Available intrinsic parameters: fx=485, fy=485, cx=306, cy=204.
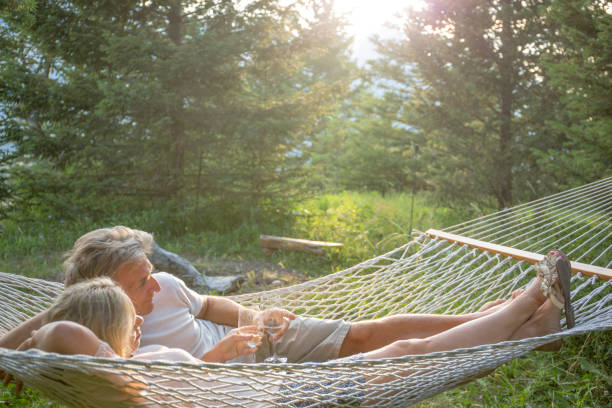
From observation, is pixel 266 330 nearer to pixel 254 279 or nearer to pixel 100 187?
pixel 254 279

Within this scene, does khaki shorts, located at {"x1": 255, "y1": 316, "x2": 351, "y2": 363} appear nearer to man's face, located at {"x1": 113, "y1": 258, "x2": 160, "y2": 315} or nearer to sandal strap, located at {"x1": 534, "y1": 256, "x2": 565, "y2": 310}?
man's face, located at {"x1": 113, "y1": 258, "x2": 160, "y2": 315}

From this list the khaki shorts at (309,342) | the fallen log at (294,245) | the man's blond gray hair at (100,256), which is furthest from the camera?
the fallen log at (294,245)

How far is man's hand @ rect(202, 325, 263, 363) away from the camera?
4.73 feet

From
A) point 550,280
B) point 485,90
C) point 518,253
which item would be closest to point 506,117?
point 485,90

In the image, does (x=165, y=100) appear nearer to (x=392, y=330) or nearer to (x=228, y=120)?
(x=228, y=120)

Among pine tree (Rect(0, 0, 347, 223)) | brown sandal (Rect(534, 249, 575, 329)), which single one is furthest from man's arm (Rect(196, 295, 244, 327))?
pine tree (Rect(0, 0, 347, 223))

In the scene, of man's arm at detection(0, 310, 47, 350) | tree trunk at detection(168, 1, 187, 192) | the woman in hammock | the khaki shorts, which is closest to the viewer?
the woman in hammock

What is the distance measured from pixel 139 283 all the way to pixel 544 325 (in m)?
1.32

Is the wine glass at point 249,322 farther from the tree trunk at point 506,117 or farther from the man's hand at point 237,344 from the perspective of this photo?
the tree trunk at point 506,117

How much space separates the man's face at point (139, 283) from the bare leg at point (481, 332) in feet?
2.32

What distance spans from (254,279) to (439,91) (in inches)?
99.6

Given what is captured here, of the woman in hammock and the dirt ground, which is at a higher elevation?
the woman in hammock

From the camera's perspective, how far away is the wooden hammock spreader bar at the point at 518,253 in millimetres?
1848

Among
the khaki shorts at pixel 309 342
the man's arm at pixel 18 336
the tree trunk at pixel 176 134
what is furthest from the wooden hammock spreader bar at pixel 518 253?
the tree trunk at pixel 176 134
